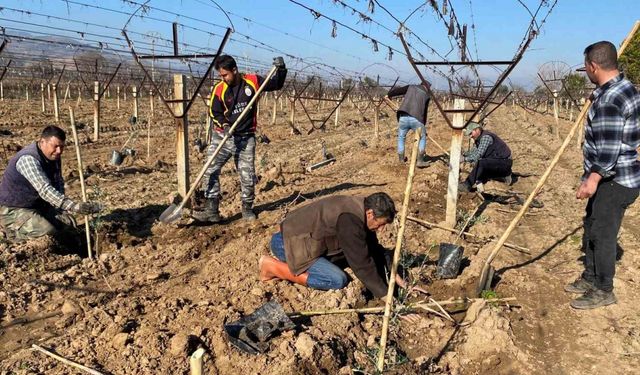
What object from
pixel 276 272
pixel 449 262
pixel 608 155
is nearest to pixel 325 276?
pixel 276 272

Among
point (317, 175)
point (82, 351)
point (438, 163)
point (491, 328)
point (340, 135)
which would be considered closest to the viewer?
point (82, 351)

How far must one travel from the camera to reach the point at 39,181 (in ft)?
14.4

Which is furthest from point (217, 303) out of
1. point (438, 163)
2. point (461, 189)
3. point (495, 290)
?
point (438, 163)

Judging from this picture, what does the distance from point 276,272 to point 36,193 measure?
101 inches

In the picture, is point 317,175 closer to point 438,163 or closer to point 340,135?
point 438,163

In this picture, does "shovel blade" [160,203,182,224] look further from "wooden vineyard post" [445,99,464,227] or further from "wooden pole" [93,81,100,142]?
"wooden pole" [93,81,100,142]

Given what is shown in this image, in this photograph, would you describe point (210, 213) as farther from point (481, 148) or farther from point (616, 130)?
point (481, 148)

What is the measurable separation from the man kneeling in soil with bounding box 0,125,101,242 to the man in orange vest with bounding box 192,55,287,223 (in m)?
1.26

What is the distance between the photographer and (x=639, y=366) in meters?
3.00

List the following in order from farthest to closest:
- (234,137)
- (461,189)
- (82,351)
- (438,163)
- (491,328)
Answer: (438,163) < (461,189) < (234,137) < (491,328) < (82,351)

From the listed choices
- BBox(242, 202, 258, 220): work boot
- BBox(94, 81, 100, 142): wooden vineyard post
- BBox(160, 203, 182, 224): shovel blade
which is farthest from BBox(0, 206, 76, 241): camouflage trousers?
BBox(94, 81, 100, 142): wooden vineyard post

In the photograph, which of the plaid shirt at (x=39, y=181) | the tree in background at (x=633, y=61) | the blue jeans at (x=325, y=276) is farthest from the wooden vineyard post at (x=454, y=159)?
the tree in background at (x=633, y=61)

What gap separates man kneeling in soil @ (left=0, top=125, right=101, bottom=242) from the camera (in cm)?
436

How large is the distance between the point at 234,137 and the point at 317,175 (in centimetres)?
292
